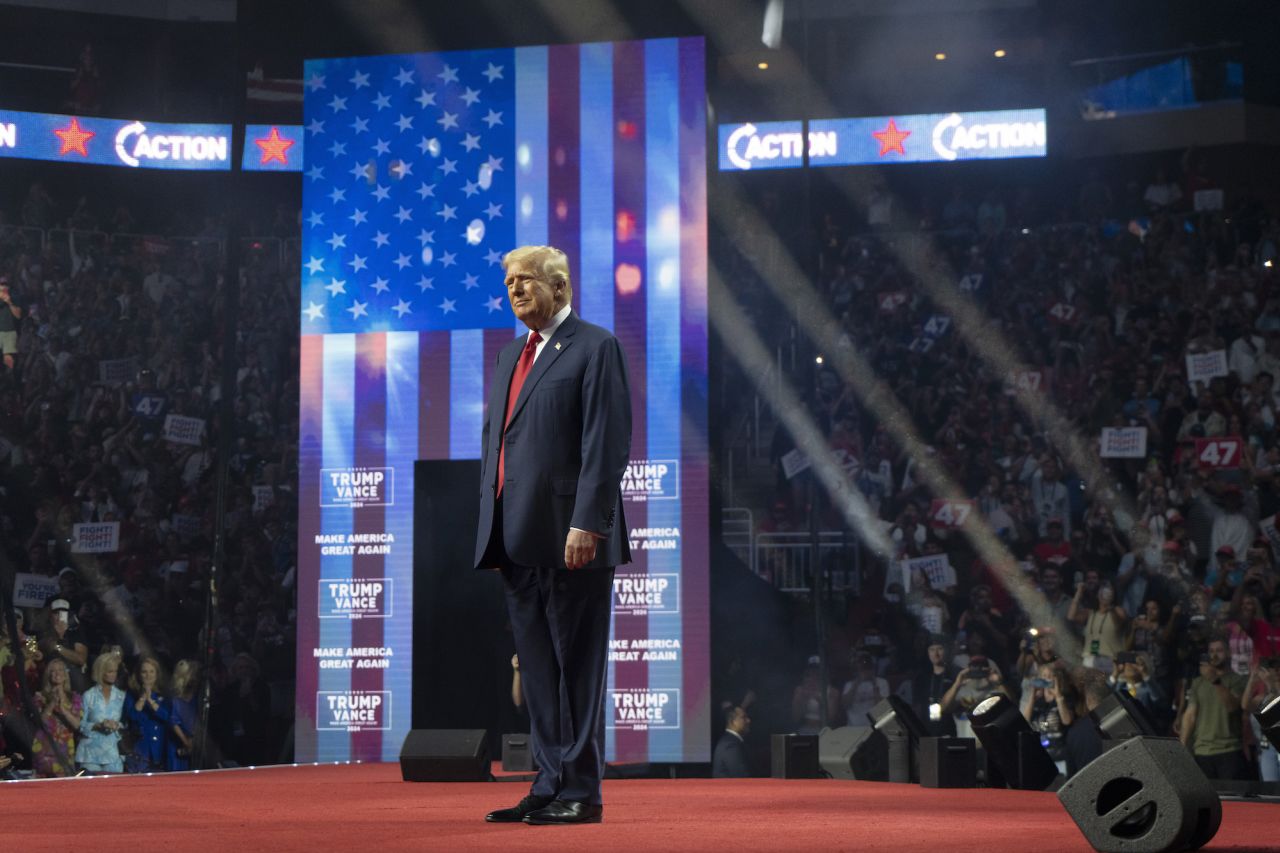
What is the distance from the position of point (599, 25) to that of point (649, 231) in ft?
4.15

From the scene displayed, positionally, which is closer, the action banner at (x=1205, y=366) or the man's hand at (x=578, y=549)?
the man's hand at (x=578, y=549)

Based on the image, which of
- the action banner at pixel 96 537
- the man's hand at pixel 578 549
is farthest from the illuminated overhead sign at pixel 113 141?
the man's hand at pixel 578 549

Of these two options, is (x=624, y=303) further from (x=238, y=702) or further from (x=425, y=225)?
(x=238, y=702)

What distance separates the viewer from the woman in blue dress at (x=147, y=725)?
9.48 meters

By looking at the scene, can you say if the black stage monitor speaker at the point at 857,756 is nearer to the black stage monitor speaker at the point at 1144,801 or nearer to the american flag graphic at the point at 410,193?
the american flag graphic at the point at 410,193

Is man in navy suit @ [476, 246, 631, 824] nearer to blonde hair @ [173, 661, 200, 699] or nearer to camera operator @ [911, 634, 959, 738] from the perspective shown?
camera operator @ [911, 634, 959, 738]

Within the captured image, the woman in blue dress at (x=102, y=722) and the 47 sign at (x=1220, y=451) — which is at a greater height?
the 47 sign at (x=1220, y=451)

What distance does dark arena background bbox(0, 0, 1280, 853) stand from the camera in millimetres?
6391

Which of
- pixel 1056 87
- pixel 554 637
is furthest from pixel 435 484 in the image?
pixel 1056 87

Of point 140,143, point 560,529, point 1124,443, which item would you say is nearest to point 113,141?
point 140,143

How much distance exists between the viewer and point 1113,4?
17062mm

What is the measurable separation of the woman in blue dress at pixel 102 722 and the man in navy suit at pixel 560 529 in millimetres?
6161

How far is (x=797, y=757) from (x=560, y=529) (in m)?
3.46

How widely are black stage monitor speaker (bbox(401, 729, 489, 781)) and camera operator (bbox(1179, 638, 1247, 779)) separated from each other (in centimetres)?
454
